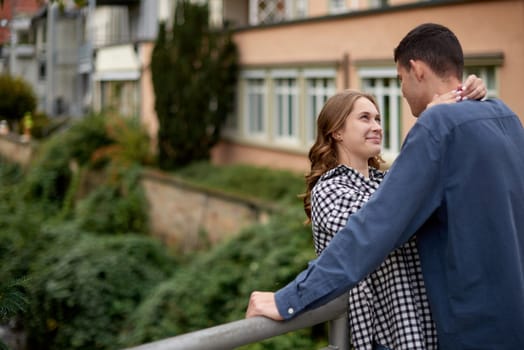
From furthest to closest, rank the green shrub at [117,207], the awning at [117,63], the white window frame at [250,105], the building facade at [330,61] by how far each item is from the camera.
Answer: the awning at [117,63], the white window frame at [250,105], the green shrub at [117,207], the building facade at [330,61]

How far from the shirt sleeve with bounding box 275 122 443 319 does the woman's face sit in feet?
1.30

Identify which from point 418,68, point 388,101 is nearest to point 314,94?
point 388,101

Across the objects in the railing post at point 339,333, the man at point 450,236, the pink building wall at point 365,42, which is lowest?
the railing post at point 339,333

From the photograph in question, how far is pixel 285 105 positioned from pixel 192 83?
2337mm

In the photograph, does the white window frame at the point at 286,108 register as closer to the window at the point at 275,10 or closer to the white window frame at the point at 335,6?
the white window frame at the point at 335,6

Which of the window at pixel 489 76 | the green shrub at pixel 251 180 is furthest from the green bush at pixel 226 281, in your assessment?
the window at pixel 489 76

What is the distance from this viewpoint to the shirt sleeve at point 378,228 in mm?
1798

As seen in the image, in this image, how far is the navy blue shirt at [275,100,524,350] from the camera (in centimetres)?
182

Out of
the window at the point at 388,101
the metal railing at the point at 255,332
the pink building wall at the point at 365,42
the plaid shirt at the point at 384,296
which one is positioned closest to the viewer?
the metal railing at the point at 255,332

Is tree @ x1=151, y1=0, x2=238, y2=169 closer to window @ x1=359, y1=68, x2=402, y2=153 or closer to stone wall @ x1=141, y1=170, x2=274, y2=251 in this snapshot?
stone wall @ x1=141, y1=170, x2=274, y2=251

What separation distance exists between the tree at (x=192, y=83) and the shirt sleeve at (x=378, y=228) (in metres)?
15.7

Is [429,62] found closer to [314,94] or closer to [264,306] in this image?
[264,306]

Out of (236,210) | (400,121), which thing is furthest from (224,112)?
(400,121)

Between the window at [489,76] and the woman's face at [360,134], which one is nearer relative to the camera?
the woman's face at [360,134]
